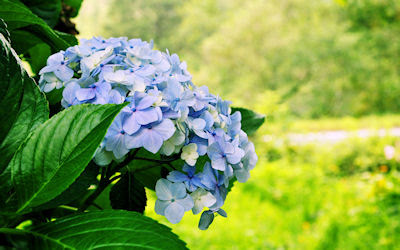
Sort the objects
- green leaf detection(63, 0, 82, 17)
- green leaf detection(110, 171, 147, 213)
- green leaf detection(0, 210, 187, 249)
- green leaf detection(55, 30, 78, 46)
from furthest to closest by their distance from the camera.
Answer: green leaf detection(63, 0, 82, 17) < green leaf detection(55, 30, 78, 46) < green leaf detection(110, 171, 147, 213) < green leaf detection(0, 210, 187, 249)

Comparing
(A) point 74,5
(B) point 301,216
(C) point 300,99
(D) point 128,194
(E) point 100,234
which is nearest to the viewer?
(E) point 100,234

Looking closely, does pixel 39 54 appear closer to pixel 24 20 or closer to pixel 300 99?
pixel 24 20

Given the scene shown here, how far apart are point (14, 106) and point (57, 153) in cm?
7

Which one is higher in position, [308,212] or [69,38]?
[308,212]

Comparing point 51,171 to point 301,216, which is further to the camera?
point 301,216

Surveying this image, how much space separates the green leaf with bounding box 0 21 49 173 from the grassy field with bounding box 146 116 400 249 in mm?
2693

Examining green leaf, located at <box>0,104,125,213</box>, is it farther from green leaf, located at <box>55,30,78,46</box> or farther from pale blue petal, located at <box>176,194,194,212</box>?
green leaf, located at <box>55,30,78,46</box>

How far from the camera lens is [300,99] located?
48.0 ft

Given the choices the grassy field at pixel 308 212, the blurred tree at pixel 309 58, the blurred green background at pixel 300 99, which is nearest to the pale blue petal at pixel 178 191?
the blurred green background at pixel 300 99

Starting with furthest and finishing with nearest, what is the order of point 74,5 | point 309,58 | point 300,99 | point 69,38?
point 300,99
point 309,58
point 74,5
point 69,38

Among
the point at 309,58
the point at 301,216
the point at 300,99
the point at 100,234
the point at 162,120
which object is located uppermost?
the point at 309,58

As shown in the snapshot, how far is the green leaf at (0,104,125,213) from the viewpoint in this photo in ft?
0.99

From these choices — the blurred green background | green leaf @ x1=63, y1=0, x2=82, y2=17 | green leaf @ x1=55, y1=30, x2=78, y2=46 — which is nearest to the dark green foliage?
green leaf @ x1=55, y1=30, x2=78, y2=46

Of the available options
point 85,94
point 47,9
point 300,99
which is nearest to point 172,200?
point 85,94
